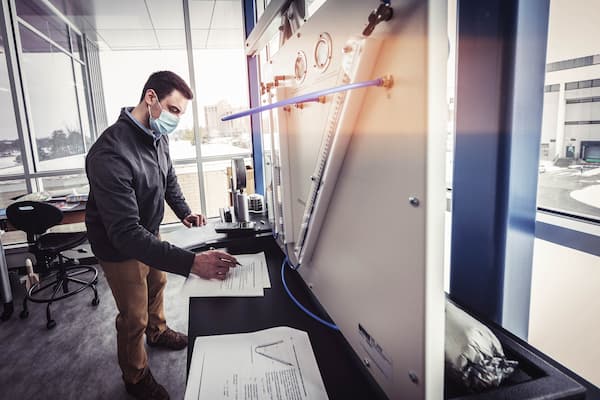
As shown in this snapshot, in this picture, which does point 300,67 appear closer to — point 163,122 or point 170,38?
point 163,122

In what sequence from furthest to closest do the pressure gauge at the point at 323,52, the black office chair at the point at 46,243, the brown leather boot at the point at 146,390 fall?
the black office chair at the point at 46,243 → the brown leather boot at the point at 146,390 → the pressure gauge at the point at 323,52

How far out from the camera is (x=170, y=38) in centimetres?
465

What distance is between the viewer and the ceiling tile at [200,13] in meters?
4.07

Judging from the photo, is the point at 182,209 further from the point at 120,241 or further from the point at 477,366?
the point at 477,366

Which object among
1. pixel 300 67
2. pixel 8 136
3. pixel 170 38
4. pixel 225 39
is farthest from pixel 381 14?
pixel 170 38

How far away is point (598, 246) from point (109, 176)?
1580 mm

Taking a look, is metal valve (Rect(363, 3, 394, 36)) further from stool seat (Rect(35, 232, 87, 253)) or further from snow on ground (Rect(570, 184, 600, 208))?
stool seat (Rect(35, 232, 87, 253))

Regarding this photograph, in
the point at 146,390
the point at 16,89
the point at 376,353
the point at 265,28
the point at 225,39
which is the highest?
the point at 225,39

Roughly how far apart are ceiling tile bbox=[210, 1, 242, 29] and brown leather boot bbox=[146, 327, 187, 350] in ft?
11.4

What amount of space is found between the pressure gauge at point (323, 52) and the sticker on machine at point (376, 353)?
508 millimetres

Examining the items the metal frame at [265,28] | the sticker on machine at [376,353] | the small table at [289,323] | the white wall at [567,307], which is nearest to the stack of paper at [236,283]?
the small table at [289,323]

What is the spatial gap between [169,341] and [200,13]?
3689 millimetres

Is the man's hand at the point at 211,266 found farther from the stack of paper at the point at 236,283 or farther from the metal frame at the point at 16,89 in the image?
the metal frame at the point at 16,89

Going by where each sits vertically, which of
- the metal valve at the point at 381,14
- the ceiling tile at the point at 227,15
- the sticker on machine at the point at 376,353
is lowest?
the sticker on machine at the point at 376,353
